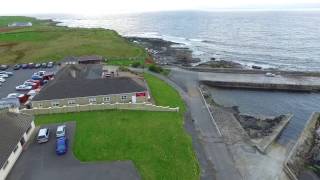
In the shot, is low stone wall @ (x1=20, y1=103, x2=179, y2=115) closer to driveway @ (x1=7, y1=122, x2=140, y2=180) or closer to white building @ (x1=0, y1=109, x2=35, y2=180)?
white building @ (x1=0, y1=109, x2=35, y2=180)

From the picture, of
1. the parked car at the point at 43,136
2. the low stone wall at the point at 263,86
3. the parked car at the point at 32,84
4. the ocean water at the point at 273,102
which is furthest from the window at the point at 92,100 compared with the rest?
the low stone wall at the point at 263,86

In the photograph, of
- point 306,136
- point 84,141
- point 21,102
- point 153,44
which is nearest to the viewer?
point 84,141

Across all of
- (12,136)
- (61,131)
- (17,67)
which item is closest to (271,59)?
(17,67)

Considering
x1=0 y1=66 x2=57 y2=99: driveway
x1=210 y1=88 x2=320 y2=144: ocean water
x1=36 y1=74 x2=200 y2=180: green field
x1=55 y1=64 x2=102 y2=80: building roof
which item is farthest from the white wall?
x1=210 y1=88 x2=320 y2=144: ocean water

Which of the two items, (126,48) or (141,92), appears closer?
(141,92)

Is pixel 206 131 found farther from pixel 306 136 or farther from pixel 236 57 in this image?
pixel 236 57

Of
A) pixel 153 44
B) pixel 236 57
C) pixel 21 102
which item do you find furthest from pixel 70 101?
pixel 153 44

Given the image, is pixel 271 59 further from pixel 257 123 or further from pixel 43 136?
pixel 43 136

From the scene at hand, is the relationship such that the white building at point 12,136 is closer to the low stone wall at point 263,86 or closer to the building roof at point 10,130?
the building roof at point 10,130
